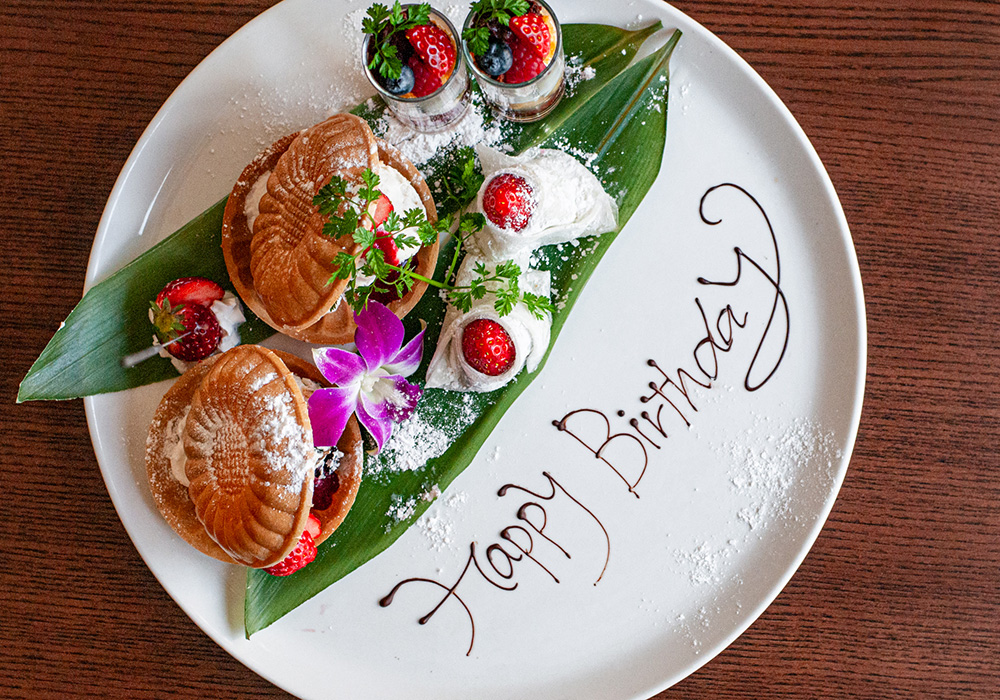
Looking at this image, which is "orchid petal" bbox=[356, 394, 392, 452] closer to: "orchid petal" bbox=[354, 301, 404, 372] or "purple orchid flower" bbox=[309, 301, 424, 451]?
"purple orchid flower" bbox=[309, 301, 424, 451]

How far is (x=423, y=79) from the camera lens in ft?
5.88

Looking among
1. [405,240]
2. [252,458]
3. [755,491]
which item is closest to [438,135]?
[405,240]

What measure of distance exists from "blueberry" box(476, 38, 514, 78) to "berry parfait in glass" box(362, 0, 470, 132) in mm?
97

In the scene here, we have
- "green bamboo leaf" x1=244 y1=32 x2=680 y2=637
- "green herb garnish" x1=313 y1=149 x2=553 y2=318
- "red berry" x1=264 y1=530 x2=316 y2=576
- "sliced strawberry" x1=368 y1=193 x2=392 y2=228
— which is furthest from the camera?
"green bamboo leaf" x1=244 y1=32 x2=680 y2=637

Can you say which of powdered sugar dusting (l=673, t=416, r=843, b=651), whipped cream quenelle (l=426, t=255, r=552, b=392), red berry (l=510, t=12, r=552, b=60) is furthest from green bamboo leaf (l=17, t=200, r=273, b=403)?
powdered sugar dusting (l=673, t=416, r=843, b=651)

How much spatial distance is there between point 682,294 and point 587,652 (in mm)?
1175

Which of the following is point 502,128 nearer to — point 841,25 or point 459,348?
point 459,348

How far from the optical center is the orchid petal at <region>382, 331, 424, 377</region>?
1.90 m

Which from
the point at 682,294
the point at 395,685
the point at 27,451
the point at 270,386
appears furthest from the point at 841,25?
the point at 27,451

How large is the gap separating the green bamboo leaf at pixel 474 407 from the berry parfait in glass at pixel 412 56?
37 cm

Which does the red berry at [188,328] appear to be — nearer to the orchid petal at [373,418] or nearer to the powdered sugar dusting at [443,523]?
the orchid petal at [373,418]

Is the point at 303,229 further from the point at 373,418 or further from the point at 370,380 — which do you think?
the point at 373,418

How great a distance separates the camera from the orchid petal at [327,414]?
182 cm

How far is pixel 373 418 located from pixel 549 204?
803 mm
